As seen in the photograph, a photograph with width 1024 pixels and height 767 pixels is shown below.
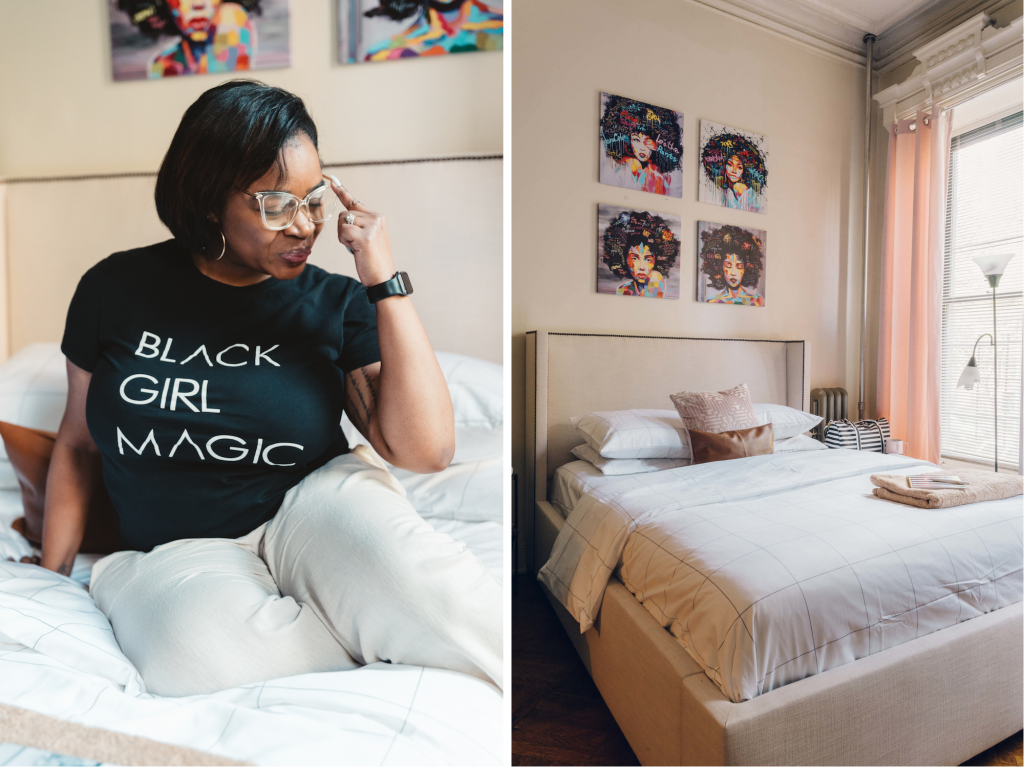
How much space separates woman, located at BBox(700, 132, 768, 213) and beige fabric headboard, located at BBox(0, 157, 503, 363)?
0.60m

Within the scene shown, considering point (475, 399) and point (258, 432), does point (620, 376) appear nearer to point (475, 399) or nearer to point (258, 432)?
point (475, 399)

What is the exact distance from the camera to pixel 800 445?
932mm

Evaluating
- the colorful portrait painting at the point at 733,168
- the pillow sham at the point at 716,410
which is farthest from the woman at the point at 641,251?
the pillow sham at the point at 716,410

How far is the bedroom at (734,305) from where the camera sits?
2.42 ft

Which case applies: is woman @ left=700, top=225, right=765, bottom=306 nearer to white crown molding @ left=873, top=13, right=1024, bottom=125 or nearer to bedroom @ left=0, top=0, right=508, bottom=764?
white crown molding @ left=873, top=13, right=1024, bottom=125

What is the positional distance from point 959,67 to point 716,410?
31.7 inches

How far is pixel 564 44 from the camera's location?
2.86 feet

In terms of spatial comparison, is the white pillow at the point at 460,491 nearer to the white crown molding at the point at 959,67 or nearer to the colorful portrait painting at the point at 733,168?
the colorful portrait painting at the point at 733,168


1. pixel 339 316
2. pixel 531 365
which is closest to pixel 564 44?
pixel 531 365

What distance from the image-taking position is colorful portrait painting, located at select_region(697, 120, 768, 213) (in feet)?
2.85

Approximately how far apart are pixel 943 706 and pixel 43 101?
167 cm

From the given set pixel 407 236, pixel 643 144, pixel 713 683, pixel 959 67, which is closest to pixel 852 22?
pixel 959 67

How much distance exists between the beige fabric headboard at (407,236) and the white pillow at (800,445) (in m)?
0.79

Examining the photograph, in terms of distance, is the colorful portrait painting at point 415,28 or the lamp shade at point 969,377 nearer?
the colorful portrait painting at point 415,28
